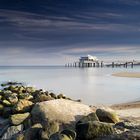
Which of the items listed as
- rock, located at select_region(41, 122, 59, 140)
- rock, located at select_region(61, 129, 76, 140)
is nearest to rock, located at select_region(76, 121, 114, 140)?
rock, located at select_region(61, 129, 76, 140)

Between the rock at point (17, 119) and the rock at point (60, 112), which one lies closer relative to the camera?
the rock at point (17, 119)

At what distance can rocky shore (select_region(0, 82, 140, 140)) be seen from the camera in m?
10.5

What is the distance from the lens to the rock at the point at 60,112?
45.2 feet

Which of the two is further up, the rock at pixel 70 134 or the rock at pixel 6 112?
the rock at pixel 70 134

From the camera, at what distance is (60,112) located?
14.2 m

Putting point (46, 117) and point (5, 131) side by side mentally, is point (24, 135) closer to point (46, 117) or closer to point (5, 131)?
point (5, 131)

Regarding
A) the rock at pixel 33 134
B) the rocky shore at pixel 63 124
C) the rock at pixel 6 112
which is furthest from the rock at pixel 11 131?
the rock at pixel 6 112

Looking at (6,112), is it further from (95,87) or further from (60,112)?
(95,87)

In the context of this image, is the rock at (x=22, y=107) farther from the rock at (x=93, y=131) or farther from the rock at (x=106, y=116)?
the rock at (x=93, y=131)

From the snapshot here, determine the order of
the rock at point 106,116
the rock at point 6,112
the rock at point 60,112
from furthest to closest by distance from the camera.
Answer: the rock at point 6,112
the rock at point 60,112
the rock at point 106,116

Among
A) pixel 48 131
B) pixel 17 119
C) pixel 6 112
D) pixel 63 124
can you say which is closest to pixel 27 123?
pixel 17 119

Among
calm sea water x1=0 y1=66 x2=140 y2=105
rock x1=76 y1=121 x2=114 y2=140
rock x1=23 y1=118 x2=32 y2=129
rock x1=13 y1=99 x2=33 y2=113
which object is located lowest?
calm sea water x1=0 y1=66 x2=140 y2=105

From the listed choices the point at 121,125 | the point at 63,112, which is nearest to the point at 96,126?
the point at 121,125

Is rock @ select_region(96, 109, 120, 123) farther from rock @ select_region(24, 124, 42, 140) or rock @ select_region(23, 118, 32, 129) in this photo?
rock @ select_region(24, 124, 42, 140)
